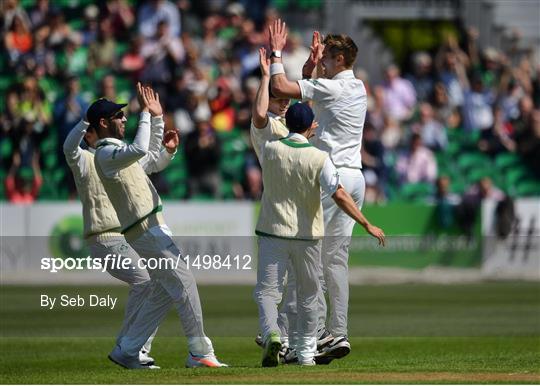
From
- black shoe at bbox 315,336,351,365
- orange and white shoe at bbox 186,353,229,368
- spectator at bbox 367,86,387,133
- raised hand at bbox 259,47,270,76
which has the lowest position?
orange and white shoe at bbox 186,353,229,368

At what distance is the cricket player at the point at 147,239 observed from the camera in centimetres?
1172

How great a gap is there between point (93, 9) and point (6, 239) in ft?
19.2

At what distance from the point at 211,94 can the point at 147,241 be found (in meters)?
15.2

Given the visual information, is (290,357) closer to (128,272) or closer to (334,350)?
(334,350)

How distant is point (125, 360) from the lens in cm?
1200

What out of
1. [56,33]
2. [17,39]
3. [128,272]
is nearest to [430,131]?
[56,33]

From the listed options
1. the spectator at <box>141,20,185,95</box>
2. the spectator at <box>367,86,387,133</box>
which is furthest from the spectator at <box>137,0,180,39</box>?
the spectator at <box>367,86,387,133</box>

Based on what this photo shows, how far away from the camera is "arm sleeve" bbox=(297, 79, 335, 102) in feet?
37.8

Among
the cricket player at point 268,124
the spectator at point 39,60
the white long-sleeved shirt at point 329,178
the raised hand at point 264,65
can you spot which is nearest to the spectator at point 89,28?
the spectator at point 39,60

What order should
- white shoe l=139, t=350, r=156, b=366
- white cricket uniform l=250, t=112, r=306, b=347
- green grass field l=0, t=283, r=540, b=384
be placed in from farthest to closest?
1. white shoe l=139, t=350, r=156, b=366
2. white cricket uniform l=250, t=112, r=306, b=347
3. green grass field l=0, t=283, r=540, b=384

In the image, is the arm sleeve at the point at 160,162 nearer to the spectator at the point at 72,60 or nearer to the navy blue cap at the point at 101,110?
the navy blue cap at the point at 101,110

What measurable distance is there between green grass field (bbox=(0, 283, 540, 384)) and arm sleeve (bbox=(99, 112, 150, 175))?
5.32 ft

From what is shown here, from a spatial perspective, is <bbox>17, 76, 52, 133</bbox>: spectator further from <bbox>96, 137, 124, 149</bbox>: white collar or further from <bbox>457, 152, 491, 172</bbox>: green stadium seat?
<bbox>96, 137, 124, 149</bbox>: white collar

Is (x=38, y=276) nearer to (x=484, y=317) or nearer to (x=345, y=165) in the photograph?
(x=484, y=317)
